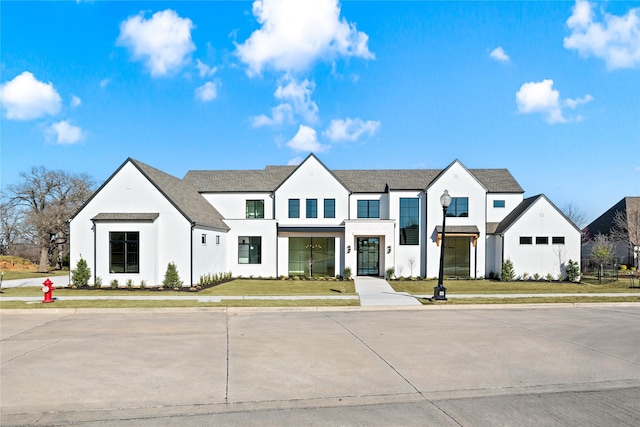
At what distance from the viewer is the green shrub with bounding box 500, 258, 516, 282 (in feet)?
93.0

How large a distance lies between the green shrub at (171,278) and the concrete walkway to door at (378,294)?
961 centimetres

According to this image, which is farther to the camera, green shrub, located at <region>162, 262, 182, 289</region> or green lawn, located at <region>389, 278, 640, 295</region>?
green shrub, located at <region>162, 262, 182, 289</region>

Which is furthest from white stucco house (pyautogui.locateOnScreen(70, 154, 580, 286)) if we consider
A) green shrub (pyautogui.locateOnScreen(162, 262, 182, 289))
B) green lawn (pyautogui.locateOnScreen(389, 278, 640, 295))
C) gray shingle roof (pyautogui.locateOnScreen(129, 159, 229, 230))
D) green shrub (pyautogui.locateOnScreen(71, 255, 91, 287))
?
green shrub (pyautogui.locateOnScreen(71, 255, 91, 287))

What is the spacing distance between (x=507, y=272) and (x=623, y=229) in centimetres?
2454

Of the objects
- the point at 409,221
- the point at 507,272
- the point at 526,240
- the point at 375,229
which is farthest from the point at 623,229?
the point at 375,229

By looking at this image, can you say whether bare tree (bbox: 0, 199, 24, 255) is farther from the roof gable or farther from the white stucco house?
the roof gable

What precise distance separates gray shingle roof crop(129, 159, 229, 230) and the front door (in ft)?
31.7

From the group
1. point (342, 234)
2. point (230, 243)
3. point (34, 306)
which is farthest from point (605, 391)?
point (230, 243)

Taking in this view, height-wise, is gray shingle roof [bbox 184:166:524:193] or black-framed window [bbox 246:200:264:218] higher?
gray shingle roof [bbox 184:166:524:193]

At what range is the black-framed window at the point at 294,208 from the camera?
30.2 m

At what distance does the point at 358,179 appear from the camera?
1286 inches

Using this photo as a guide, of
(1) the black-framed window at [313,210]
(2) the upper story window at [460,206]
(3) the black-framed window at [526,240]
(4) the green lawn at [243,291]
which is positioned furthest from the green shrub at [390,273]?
(3) the black-framed window at [526,240]

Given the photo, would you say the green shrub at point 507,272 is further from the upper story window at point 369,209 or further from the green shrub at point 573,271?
the upper story window at point 369,209

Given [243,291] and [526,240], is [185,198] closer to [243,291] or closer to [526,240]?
[243,291]
